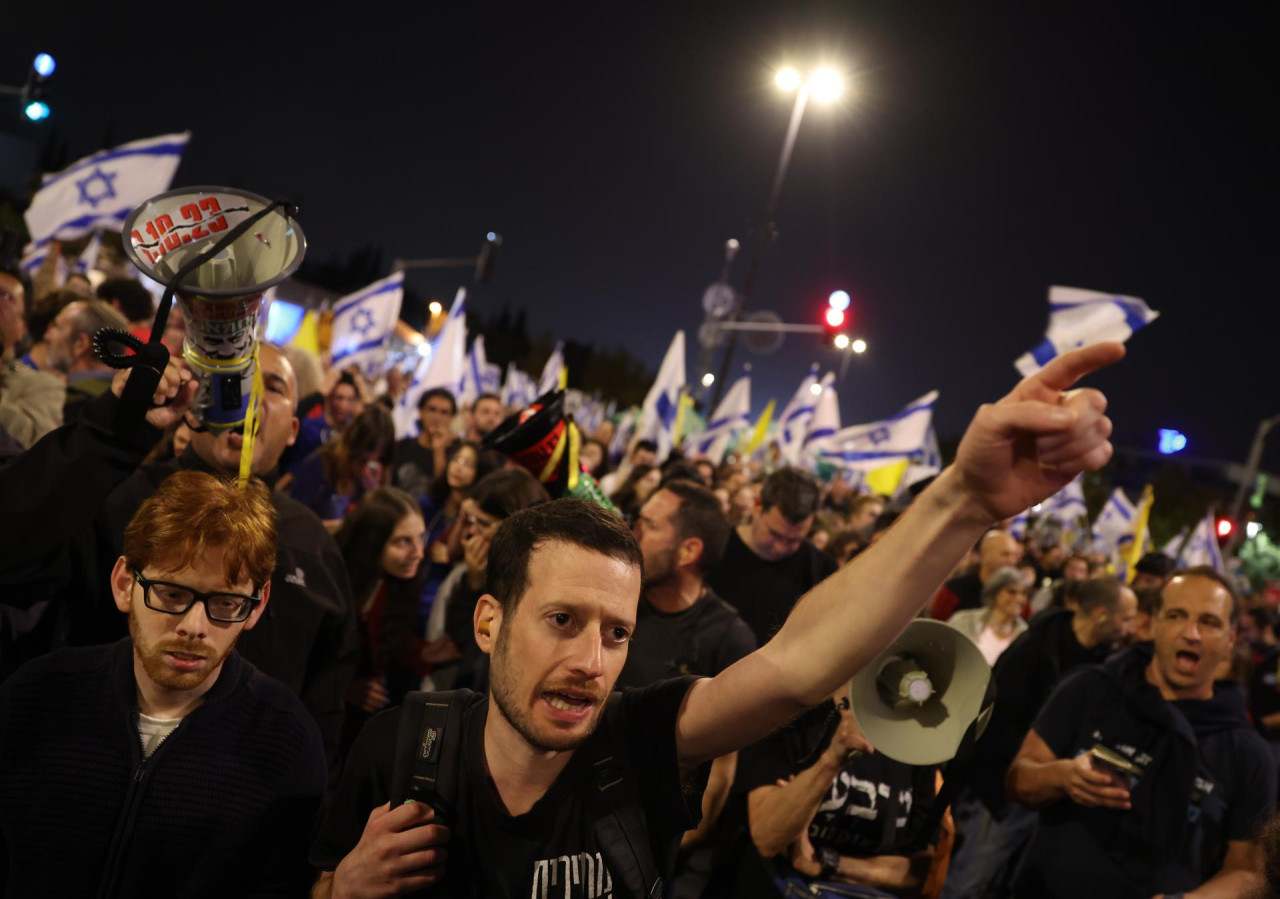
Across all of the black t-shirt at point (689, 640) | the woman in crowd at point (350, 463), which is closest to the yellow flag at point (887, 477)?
the woman in crowd at point (350, 463)

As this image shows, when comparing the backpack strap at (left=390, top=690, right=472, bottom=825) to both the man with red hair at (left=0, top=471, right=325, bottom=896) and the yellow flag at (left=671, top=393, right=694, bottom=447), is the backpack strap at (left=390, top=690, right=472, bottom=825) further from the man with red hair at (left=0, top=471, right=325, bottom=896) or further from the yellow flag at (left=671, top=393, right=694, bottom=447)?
the yellow flag at (left=671, top=393, right=694, bottom=447)

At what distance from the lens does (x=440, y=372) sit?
1238cm

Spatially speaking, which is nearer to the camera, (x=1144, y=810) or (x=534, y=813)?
(x=534, y=813)

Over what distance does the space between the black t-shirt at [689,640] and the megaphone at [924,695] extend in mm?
679

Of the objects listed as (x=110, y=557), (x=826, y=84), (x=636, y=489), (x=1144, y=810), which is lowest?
(x=1144, y=810)

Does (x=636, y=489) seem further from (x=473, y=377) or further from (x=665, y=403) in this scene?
Result: (x=473, y=377)

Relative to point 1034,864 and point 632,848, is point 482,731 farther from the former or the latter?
point 1034,864

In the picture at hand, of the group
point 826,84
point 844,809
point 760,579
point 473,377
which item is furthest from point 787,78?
point 844,809

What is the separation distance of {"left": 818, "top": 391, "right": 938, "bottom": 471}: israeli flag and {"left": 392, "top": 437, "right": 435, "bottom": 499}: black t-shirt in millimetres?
8332

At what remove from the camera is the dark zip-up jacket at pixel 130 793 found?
2.09 meters

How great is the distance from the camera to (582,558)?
186 cm

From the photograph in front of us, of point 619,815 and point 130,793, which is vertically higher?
point 619,815

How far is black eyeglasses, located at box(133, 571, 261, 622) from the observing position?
2146 millimetres

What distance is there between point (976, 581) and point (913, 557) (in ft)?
25.5
